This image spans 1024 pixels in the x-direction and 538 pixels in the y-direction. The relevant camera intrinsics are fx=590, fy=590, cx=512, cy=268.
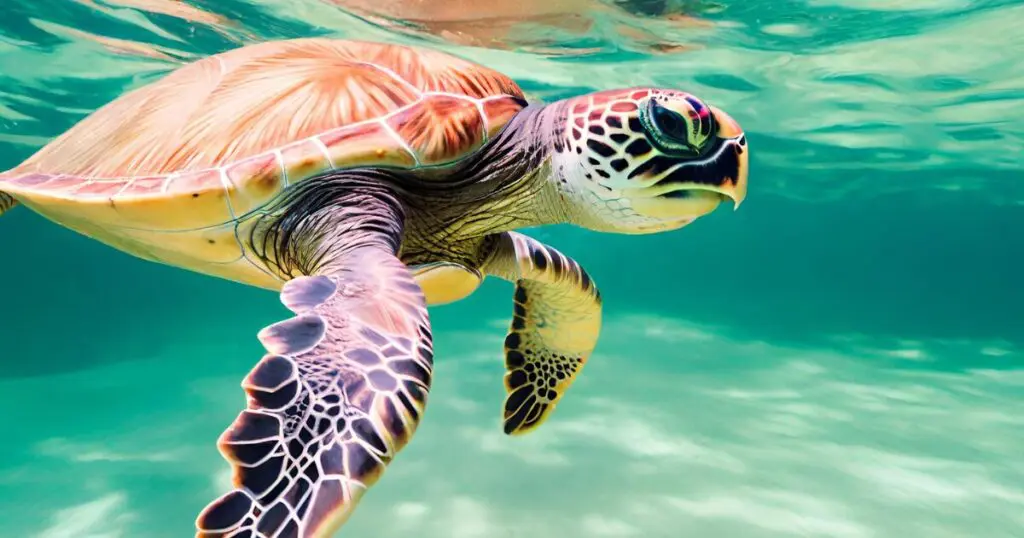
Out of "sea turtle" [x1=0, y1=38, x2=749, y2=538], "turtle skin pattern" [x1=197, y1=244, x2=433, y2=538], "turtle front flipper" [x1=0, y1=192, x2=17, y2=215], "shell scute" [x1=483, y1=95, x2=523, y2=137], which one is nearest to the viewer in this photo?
"turtle skin pattern" [x1=197, y1=244, x2=433, y2=538]

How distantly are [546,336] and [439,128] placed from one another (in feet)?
5.29

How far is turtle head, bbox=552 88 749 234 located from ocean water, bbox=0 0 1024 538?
210cm

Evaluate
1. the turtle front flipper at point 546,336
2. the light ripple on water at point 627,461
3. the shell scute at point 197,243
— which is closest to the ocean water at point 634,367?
the light ripple on water at point 627,461

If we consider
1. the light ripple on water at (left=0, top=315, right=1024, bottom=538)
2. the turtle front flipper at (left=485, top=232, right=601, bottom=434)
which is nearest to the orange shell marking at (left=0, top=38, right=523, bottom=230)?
the turtle front flipper at (left=485, top=232, right=601, bottom=434)

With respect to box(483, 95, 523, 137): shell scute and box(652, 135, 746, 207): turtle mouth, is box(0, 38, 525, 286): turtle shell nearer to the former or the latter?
box(483, 95, 523, 137): shell scute

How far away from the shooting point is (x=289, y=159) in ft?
6.86

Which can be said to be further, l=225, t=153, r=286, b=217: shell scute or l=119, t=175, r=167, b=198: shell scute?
l=119, t=175, r=167, b=198: shell scute

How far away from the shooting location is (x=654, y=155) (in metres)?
2.03

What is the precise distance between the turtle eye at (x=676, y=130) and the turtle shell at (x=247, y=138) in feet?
2.15

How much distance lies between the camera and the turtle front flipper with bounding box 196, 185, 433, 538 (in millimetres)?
1179

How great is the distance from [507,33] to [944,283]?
138ft

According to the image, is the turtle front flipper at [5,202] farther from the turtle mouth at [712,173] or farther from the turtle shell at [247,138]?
the turtle mouth at [712,173]

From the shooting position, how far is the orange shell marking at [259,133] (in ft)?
6.93

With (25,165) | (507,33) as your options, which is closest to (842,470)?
(25,165)
